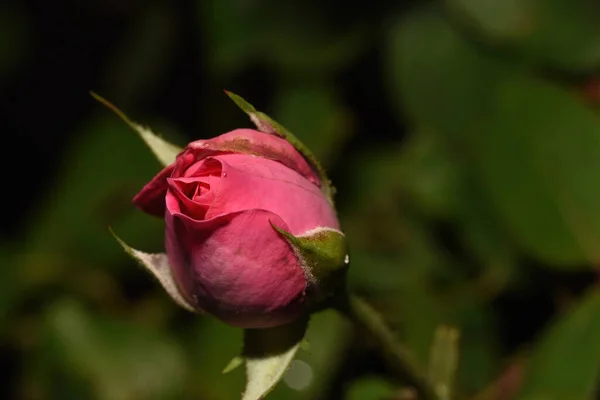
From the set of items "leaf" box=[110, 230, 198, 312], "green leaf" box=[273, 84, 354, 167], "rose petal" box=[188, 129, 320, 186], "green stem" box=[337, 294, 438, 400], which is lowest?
"green leaf" box=[273, 84, 354, 167]

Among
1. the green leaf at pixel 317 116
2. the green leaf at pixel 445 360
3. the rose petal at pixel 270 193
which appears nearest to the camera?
the rose petal at pixel 270 193

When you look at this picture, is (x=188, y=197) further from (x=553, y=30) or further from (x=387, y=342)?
(x=553, y=30)

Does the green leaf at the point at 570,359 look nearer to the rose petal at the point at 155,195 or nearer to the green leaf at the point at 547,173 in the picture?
the green leaf at the point at 547,173

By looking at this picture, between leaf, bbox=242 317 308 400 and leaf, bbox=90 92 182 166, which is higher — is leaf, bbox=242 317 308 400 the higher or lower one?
the lower one

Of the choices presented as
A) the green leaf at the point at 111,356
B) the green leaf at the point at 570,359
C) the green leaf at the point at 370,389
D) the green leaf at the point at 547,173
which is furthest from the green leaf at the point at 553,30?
the green leaf at the point at 111,356

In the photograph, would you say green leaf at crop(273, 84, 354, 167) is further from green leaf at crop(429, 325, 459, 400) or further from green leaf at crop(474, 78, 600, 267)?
green leaf at crop(429, 325, 459, 400)

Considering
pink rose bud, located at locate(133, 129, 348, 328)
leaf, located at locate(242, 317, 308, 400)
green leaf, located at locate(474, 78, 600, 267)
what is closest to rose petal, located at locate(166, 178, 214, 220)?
pink rose bud, located at locate(133, 129, 348, 328)

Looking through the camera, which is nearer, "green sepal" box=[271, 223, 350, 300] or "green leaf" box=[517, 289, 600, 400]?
"green sepal" box=[271, 223, 350, 300]

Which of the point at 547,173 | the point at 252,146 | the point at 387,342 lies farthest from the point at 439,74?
the point at 252,146
